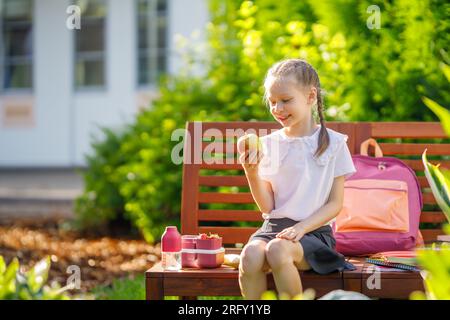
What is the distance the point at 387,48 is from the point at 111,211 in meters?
4.01

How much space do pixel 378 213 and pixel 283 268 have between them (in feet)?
3.03

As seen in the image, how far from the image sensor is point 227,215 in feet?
13.6

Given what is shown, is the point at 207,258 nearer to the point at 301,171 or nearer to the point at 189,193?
the point at 301,171

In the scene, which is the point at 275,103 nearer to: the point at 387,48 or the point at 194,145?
the point at 194,145

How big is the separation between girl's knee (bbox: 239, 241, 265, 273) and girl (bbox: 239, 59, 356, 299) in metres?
0.05

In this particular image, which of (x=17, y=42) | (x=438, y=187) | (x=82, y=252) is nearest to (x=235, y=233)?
(x=438, y=187)

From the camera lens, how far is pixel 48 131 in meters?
19.5

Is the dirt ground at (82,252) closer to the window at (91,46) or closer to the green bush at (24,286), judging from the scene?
the green bush at (24,286)

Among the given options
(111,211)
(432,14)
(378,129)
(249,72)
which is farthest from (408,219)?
(111,211)

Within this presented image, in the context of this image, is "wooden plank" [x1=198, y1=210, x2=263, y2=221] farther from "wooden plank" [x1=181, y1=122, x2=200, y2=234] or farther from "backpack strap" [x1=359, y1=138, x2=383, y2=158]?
"backpack strap" [x1=359, y1=138, x2=383, y2=158]

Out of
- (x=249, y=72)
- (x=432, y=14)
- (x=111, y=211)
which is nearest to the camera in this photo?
(x=432, y=14)

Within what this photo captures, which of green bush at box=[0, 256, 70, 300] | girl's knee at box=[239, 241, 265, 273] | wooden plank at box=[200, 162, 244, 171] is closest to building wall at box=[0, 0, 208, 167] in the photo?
wooden plank at box=[200, 162, 244, 171]

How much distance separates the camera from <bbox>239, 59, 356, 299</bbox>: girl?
3.31 meters

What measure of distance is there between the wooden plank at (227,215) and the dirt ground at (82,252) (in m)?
1.81
